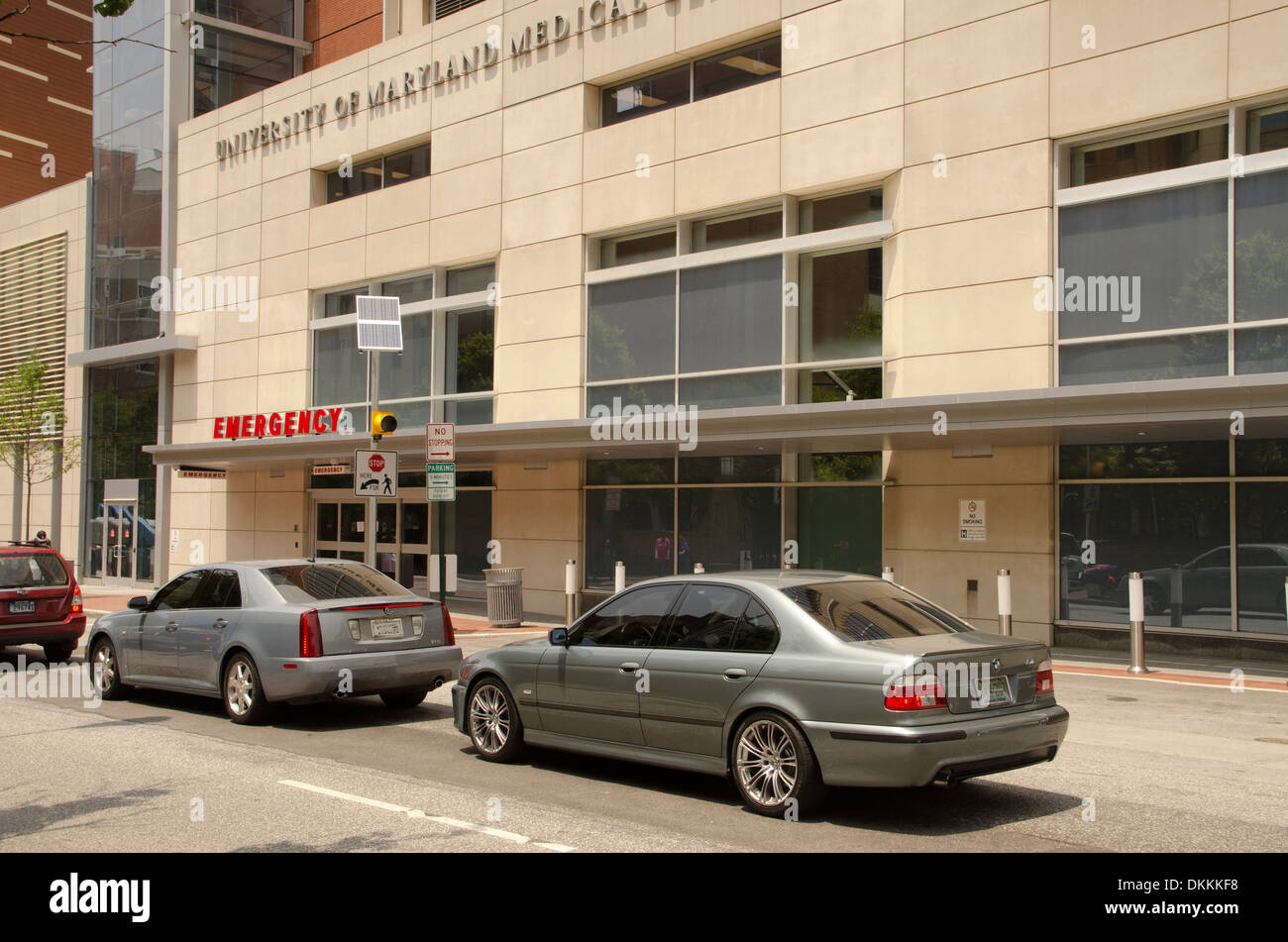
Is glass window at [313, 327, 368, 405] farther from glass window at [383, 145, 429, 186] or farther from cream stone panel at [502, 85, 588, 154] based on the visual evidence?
cream stone panel at [502, 85, 588, 154]

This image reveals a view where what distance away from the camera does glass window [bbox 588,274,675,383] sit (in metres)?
19.9

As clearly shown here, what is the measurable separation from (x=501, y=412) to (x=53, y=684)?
32.8 ft

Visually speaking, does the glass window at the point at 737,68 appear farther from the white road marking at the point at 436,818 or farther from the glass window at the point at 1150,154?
the white road marking at the point at 436,818

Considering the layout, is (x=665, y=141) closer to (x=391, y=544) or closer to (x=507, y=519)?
(x=507, y=519)

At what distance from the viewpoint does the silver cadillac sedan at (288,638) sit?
34.1 feet

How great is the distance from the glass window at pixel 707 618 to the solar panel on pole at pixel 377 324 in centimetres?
1295

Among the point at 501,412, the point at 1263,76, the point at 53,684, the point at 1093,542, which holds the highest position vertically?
the point at 1263,76

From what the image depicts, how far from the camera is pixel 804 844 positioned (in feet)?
21.3

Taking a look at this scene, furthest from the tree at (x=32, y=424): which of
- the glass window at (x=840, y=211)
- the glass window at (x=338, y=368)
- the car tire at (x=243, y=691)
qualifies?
the car tire at (x=243, y=691)

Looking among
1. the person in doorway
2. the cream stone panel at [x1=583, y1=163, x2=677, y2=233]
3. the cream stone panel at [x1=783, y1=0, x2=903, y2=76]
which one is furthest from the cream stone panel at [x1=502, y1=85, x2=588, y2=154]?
the person in doorway

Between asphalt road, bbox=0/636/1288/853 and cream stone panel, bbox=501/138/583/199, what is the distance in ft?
41.9

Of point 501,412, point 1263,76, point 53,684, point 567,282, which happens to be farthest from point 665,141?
point 53,684

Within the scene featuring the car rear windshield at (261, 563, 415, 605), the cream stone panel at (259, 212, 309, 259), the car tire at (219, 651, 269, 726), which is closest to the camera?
the car tire at (219, 651, 269, 726)

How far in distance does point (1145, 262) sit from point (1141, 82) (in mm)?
2269
